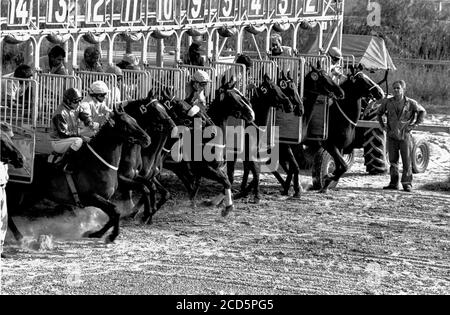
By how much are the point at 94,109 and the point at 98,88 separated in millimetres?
481

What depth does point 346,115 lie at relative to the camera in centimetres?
1998

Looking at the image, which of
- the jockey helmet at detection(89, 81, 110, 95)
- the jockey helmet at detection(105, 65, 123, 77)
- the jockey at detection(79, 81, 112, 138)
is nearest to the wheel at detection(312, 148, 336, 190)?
the jockey helmet at detection(105, 65, 123, 77)

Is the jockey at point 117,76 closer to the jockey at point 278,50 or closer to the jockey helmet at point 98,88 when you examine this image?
the jockey helmet at point 98,88

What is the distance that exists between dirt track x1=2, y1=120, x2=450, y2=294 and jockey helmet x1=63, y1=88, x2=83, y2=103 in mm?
1653

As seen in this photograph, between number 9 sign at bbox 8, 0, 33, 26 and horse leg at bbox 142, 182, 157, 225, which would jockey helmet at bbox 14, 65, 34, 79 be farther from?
horse leg at bbox 142, 182, 157, 225

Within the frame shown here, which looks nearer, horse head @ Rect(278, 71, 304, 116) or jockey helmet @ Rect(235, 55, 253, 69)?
horse head @ Rect(278, 71, 304, 116)

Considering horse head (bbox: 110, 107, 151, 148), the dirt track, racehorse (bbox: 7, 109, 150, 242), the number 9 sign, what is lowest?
the dirt track

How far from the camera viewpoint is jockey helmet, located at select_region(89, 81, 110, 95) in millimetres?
15602

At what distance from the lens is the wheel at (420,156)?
70.6ft

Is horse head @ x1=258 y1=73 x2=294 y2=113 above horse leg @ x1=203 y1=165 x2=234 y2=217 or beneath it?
above

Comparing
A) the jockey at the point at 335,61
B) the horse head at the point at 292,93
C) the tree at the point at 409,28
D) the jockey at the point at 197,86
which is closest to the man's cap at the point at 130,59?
the jockey at the point at 197,86

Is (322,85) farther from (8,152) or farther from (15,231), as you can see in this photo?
(8,152)

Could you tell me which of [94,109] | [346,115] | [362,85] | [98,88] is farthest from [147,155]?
[362,85]
